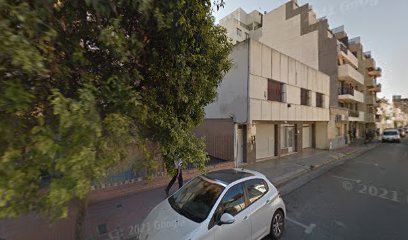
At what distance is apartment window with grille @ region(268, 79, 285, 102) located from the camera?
43.2 feet

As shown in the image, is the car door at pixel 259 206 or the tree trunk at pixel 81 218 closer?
Answer: the tree trunk at pixel 81 218

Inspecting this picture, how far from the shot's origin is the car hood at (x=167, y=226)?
3.48 m

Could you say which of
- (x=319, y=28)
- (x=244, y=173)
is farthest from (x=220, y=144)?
(x=319, y=28)

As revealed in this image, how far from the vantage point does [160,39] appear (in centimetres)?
310

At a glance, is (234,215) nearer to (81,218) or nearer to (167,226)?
(167,226)

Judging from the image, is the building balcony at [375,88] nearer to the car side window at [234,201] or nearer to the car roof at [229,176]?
the car roof at [229,176]

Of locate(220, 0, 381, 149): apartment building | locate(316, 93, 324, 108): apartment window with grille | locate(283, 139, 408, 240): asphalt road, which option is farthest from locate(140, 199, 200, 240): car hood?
locate(220, 0, 381, 149): apartment building

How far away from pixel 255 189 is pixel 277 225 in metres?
1.02

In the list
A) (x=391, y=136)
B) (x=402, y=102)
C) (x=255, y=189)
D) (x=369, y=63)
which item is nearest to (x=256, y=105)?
(x=255, y=189)

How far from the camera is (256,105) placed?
11.9 m

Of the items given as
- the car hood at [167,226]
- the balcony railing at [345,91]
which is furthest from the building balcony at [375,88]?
the car hood at [167,226]

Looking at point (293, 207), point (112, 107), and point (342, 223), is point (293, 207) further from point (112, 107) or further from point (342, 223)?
point (112, 107)

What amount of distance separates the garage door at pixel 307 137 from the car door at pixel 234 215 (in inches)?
707

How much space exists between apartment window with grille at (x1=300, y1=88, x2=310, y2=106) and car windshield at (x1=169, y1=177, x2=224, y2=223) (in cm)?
1393
